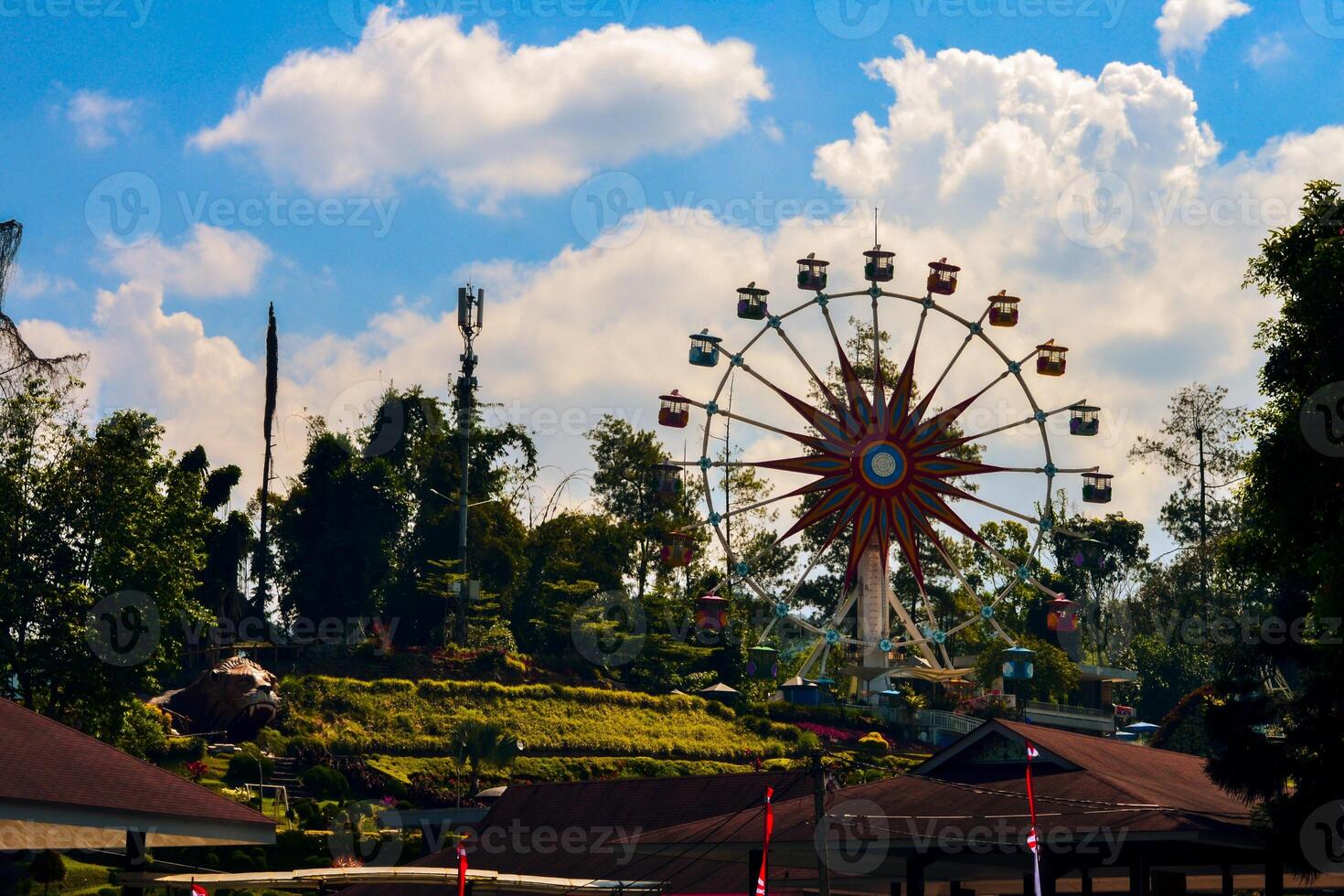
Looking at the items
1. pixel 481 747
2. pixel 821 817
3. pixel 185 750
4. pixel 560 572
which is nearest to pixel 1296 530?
pixel 821 817

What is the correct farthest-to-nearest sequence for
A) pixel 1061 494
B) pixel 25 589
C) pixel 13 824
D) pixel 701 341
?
pixel 1061 494 < pixel 701 341 < pixel 25 589 < pixel 13 824

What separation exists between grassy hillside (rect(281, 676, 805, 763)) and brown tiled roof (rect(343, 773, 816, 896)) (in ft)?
68.5

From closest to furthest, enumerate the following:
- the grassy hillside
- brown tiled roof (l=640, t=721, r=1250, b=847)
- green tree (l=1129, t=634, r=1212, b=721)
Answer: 1. brown tiled roof (l=640, t=721, r=1250, b=847)
2. the grassy hillside
3. green tree (l=1129, t=634, r=1212, b=721)

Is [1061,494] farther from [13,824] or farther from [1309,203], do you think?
[13,824]

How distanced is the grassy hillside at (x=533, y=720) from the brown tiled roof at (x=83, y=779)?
35527mm

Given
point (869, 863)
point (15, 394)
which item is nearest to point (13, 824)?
point (869, 863)

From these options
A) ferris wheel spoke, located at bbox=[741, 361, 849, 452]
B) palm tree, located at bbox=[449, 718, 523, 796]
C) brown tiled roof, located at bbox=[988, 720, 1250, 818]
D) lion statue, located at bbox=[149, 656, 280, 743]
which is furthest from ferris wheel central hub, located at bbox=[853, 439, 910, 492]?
brown tiled roof, located at bbox=[988, 720, 1250, 818]

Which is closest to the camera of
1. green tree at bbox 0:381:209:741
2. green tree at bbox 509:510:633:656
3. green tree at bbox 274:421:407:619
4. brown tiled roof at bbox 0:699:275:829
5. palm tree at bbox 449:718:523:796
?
brown tiled roof at bbox 0:699:275:829

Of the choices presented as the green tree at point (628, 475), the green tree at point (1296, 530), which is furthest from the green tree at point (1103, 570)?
the green tree at point (1296, 530)

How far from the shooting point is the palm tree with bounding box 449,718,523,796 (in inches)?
2208

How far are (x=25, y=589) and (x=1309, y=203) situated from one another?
37.2 m

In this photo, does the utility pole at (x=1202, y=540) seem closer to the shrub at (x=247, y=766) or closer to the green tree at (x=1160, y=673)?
the green tree at (x=1160, y=673)

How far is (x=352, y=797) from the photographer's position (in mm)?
54312

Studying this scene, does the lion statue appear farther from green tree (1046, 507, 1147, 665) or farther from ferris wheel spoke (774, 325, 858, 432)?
green tree (1046, 507, 1147, 665)
